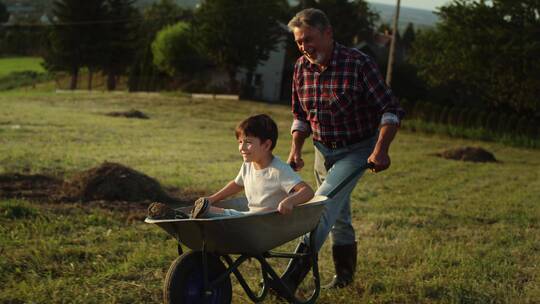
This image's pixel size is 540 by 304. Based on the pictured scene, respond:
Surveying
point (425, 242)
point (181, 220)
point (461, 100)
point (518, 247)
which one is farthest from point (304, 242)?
point (461, 100)

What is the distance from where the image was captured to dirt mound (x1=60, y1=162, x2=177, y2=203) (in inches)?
306

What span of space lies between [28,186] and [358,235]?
4.04 metres

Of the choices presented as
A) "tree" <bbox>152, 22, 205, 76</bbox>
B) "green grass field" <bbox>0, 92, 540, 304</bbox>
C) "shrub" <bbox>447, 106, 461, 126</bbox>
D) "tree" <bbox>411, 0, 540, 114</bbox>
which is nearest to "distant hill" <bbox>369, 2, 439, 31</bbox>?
"tree" <bbox>411, 0, 540, 114</bbox>

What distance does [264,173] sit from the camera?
380cm

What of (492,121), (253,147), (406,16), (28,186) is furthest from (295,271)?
(406,16)

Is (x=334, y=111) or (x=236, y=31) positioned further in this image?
(x=236, y=31)

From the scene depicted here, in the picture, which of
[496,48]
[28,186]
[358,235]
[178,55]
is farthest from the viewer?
[178,55]

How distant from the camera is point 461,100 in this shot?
44.2 meters

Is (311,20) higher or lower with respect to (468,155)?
higher

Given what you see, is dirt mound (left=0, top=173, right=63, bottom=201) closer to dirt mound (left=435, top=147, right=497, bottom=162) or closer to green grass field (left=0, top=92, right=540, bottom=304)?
green grass field (left=0, top=92, right=540, bottom=304)

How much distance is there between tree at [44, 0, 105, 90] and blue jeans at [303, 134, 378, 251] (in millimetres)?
51145

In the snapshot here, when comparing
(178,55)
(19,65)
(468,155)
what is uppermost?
(468,155)

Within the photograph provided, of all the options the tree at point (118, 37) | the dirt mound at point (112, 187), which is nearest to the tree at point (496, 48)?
the dirt mound at point (112, 187)

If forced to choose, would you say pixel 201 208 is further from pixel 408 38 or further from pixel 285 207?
pixel 408 38
